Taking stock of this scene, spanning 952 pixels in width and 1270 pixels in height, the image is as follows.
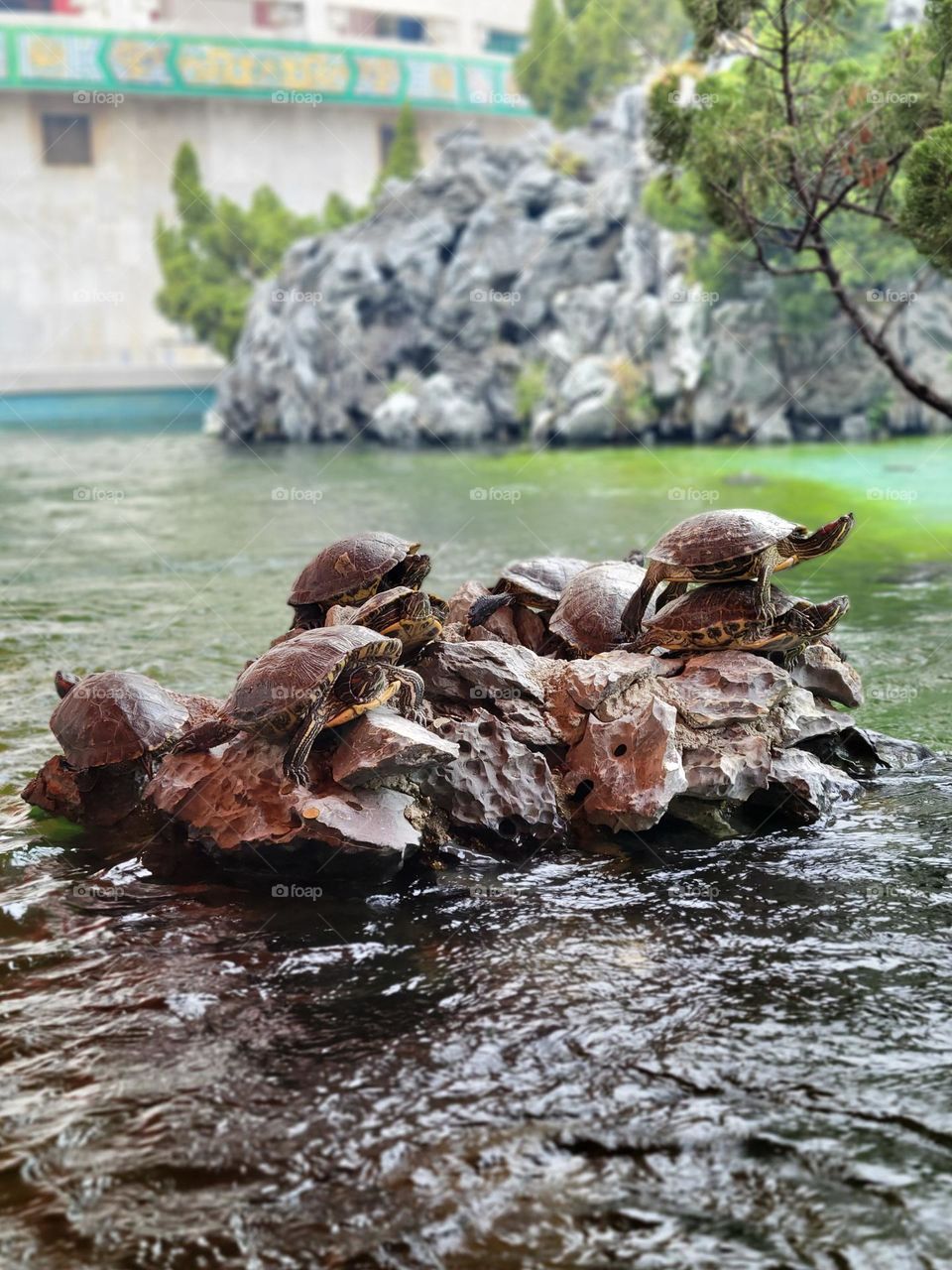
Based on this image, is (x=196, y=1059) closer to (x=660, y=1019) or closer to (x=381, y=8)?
(x=660, y=1019)

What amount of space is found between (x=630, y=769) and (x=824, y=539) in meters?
2.01

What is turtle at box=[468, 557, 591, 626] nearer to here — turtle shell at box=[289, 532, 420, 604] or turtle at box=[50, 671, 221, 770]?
turtle shell at box=[289, 532, 420, 604]

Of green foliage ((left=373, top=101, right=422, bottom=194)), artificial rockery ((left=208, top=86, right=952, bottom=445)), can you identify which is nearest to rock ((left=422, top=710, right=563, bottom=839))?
artificial rockery ((left=208, top=86, right=952, bottom=445))

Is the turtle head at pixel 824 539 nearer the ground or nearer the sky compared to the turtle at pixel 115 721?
nearer the sky

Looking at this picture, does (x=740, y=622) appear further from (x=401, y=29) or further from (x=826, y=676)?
(x=401, y=29)

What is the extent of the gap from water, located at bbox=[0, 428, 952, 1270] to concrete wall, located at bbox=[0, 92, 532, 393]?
5077cm

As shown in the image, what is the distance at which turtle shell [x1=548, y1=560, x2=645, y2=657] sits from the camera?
7.18m

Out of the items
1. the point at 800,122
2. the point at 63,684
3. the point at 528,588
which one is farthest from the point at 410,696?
the point at 800,122

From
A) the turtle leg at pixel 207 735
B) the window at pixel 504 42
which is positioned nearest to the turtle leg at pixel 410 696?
the turtle leg at pixel 207 735

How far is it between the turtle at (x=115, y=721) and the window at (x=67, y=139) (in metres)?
55.6

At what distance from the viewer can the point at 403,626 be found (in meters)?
6.42

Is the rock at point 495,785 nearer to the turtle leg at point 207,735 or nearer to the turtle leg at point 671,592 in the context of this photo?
the turtle leg at point 207,735

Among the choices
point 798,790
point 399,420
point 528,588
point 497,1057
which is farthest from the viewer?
point 399,420

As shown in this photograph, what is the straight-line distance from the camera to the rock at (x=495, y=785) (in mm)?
5906
